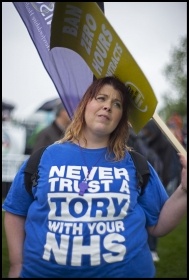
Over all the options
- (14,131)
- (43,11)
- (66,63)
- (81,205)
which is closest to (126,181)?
(81,205)

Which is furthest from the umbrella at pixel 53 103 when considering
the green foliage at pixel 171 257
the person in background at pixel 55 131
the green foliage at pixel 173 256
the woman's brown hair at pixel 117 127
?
the woman's brown hair at pixel 117 127

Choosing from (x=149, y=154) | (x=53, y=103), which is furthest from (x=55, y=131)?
(x=53, y=103)

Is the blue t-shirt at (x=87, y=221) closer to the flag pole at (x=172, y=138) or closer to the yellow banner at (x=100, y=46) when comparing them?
the flag pole at (x=172, y=138)

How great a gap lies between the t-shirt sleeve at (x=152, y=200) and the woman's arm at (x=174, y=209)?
3 cm

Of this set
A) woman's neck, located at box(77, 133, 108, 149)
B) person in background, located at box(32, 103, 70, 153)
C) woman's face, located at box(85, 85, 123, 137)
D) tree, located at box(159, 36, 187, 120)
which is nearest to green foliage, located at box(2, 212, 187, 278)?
person in background, located at box(32, 103, 70, 153)

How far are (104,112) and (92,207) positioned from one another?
1.60ft

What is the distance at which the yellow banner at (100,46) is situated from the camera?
191cm

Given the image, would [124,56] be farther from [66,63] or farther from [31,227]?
[31,227]

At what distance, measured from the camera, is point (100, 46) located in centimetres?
206

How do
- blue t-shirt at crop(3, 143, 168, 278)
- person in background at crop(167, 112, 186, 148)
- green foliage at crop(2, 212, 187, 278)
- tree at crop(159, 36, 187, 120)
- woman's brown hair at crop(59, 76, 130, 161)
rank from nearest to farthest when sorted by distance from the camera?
blue t-shirt at crop(3, 143, 168, 278)
woman's brown hair at crop(59, 76, 130, 161)
green foliage at crop(2, 212, 187, 278)
person in background at crop(167, 112, 186, 148)
tree at crop(159, 36, 187, 120)

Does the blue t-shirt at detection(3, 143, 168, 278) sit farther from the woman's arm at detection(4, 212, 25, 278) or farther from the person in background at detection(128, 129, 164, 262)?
the person in background at detection(128, 129, 164, 262)

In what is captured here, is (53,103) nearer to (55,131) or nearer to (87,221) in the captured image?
(55,131)

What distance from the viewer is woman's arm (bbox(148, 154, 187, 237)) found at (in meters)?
1.98

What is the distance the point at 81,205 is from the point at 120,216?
0.63 feet
